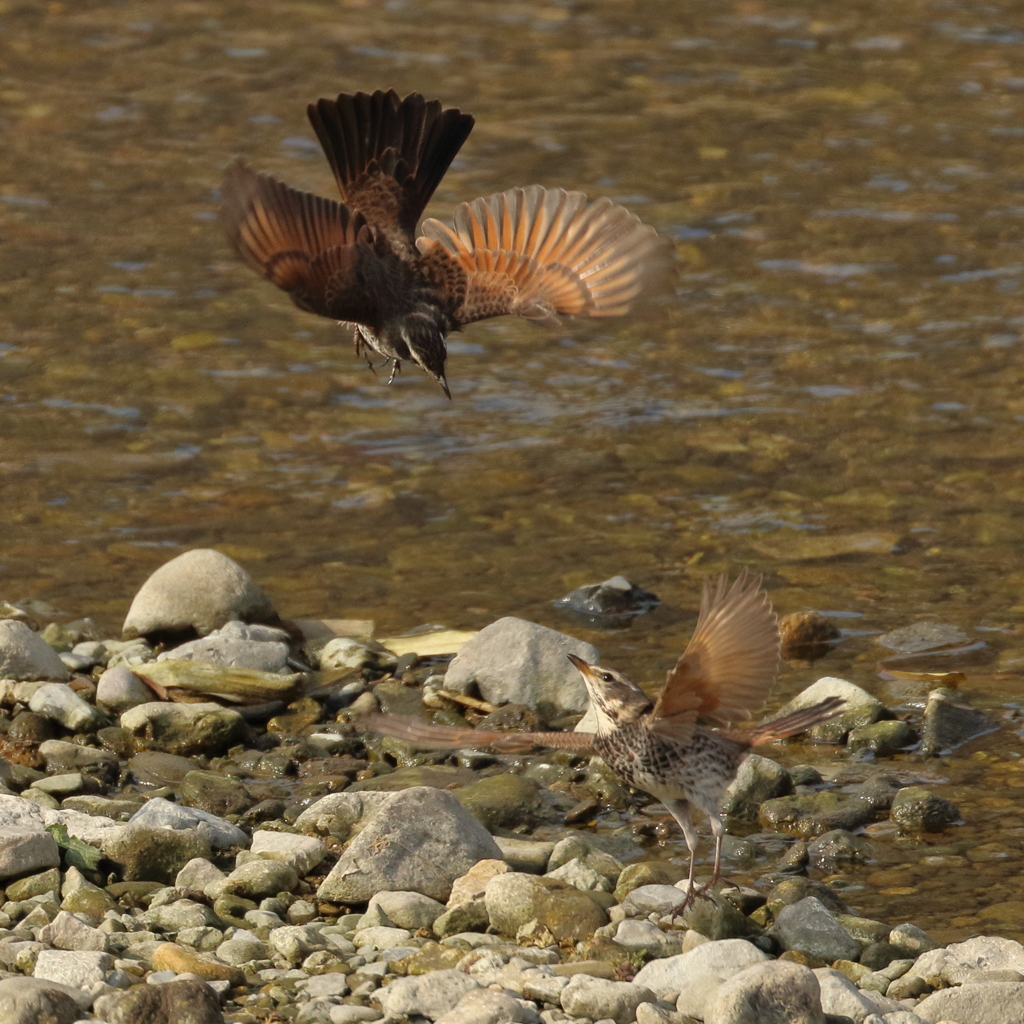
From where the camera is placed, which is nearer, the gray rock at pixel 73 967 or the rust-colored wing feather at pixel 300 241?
the gray rock at pixel 73 967

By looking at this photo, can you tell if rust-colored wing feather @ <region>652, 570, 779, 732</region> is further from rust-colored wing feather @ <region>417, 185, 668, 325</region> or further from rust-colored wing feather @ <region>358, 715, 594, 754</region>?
rust-colored wing feather @ <region>417, 185, 668, 325</region>

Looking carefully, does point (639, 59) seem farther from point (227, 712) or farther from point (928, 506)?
point (227, 712)

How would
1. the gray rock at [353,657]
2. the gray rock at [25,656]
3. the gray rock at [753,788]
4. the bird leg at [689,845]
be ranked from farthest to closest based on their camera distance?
1. the gray rock at [353,657]
2. the gray rock at [25,656]
3. the gray rock at [753,788]
4. the bird leg at [689,845]

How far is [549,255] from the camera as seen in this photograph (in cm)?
740

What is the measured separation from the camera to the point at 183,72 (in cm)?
1997

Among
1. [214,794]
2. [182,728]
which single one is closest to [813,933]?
[214,794]

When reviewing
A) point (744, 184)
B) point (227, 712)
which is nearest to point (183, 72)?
point (744, 184)

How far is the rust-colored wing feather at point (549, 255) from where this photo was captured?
7.16 metres

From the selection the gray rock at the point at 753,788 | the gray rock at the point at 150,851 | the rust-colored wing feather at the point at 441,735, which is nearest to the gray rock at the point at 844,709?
the gray rock at the point at 753,788

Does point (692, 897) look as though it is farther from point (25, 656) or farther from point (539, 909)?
point (25, 656)

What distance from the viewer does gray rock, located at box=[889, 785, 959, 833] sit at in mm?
7320

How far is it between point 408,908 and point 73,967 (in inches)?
49.0

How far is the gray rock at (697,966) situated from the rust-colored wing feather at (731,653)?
76 centimetres

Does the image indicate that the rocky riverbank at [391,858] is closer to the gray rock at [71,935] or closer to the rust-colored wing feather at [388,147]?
the gray rock at [71,935]
